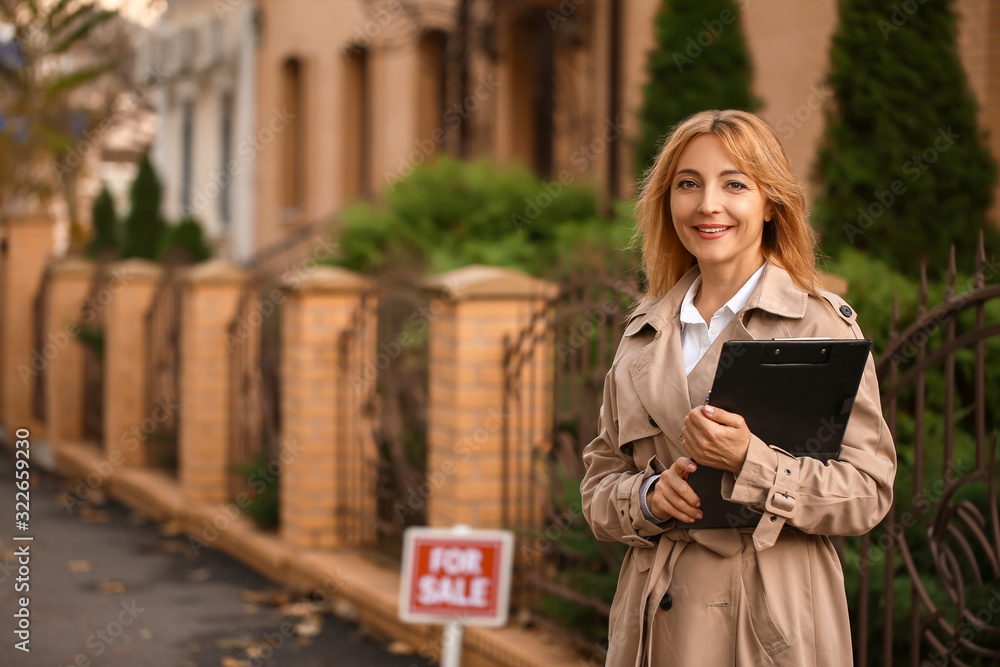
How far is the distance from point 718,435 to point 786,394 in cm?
16

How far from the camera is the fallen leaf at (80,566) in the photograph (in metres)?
7.62

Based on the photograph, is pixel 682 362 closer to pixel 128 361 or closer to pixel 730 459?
pixel 730 459

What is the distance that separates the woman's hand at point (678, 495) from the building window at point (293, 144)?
722 inches

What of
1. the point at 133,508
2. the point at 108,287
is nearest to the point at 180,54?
the point at 108,287

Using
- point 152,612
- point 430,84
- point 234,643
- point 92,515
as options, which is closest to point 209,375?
point 92,515

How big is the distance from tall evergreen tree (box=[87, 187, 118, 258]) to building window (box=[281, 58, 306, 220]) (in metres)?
3.08

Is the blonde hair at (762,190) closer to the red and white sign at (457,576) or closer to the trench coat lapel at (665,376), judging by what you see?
the trench coat lapel at (665,376)

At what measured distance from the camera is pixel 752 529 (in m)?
2.46

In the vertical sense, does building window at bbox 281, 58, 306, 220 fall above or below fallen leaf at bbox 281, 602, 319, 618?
above

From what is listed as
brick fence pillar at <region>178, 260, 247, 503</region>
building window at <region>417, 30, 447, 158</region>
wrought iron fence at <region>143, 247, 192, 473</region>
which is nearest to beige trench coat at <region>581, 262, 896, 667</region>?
brick fence pillar at <region>178, 260, 247, 503</region>

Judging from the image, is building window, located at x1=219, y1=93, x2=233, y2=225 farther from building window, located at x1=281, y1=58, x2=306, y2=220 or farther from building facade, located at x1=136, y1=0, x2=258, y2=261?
building window, located at x1=281, y1=58, x2=306, y2=220

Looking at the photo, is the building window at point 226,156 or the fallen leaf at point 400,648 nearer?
the fallen leaf at point 400,648

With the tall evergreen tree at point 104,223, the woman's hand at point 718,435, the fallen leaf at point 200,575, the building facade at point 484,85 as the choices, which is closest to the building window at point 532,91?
the building facade at point 484,85

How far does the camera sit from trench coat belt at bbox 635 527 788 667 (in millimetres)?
2408
